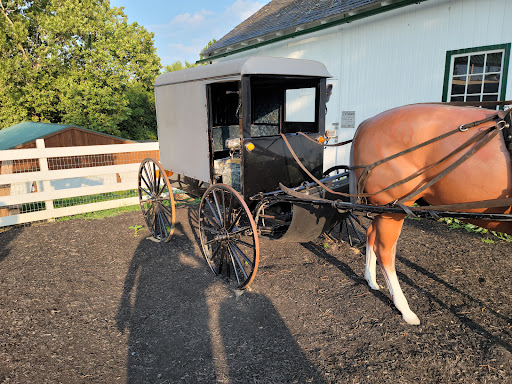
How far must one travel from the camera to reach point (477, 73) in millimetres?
6238

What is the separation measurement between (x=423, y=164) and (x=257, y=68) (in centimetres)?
209

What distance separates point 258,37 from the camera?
34.1 feet

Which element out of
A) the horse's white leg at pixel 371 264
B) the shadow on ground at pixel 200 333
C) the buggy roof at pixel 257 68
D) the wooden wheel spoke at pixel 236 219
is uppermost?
the buggy roof at pixel 257 68

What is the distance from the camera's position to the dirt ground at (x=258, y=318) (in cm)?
283

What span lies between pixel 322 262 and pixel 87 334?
3.02 m

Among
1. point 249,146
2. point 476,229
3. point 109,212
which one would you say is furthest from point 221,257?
point 476,229

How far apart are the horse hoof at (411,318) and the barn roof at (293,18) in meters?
6.05

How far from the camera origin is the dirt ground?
9.27 feet

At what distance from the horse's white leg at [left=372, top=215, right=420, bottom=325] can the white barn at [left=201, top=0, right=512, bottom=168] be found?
4.29 m

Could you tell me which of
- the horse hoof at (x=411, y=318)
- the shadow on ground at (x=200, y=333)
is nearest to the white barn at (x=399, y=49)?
the horse hoof at (x=411, y=318)

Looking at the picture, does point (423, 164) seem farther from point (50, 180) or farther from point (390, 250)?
point (50, 180)

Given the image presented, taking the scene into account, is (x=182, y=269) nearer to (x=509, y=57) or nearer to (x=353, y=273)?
(x=353, y=273)

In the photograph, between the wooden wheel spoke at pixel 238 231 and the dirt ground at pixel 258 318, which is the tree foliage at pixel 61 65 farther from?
the wooden wheel spoke at pixel 238 231

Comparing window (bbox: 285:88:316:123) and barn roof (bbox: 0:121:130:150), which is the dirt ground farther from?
barn roof (bbox: 0:121:130:150)
